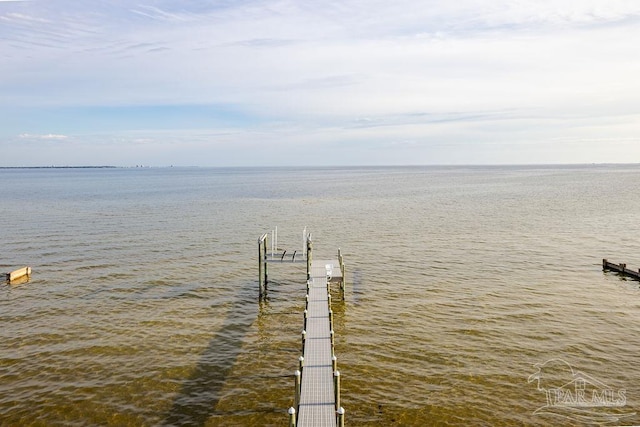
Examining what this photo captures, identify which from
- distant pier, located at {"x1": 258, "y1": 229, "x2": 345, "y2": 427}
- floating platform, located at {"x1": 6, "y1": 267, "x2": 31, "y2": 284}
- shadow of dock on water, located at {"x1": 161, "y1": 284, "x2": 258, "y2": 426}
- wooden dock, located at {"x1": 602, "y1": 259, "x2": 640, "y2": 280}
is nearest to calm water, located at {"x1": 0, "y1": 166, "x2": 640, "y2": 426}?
shadow of dock on water, located at {"x1": 161, "y1": 284, "x2": 258, "y2": 426}

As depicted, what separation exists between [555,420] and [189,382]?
48.3ft

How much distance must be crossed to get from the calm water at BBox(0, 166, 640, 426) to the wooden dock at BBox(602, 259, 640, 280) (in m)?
1.32

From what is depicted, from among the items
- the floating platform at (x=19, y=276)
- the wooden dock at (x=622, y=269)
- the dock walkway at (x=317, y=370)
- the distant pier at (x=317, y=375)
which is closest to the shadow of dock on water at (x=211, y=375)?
the distant pier at (x=317, y=375)

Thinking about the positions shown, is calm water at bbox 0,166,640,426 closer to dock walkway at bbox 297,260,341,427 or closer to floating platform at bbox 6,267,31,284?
floating platform at bbox 6,267,31,284

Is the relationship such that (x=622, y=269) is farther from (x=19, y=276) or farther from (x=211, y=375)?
(x=19, y=276)

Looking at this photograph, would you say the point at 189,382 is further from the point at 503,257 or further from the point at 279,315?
the point at 503,257

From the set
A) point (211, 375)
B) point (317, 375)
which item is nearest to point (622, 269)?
point (317, 375)

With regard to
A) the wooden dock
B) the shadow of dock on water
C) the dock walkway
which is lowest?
the shadow of dock on water

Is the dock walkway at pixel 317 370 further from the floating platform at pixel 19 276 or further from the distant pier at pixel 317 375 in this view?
the floating platform at pixel 19 276

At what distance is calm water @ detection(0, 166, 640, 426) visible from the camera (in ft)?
58.2

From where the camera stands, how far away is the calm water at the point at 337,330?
1773 centimetres

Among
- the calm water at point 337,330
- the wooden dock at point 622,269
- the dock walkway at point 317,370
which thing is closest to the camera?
the dock walkway at point 317,370

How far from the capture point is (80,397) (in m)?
18.3

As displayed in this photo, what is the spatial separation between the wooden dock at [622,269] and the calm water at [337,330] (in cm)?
132
